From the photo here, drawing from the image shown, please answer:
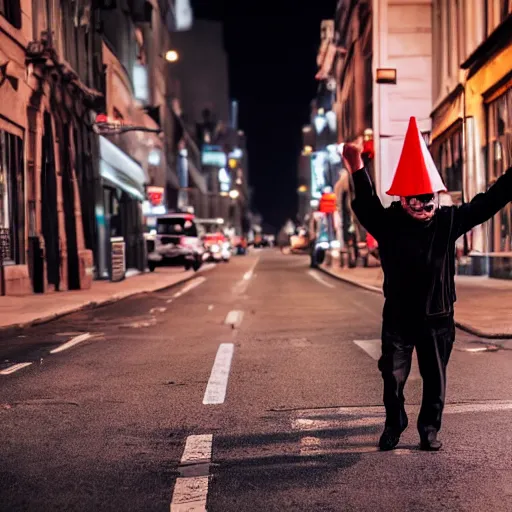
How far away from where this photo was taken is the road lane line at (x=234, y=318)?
524 inches

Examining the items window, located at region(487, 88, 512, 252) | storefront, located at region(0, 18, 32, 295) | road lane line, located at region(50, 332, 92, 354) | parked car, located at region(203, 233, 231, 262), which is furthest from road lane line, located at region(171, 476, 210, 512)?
parked car, located at region(203, 233, 231, 262)

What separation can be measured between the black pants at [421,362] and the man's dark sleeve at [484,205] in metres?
0.66

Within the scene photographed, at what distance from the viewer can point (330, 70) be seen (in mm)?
70125

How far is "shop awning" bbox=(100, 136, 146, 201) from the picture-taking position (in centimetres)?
3061

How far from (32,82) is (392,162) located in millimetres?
20825

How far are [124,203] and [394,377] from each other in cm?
3392

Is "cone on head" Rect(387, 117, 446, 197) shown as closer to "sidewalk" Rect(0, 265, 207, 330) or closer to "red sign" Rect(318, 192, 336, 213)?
"sidewalk" Rect(0, 265, 207, 330)

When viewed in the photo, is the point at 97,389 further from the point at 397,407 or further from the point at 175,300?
the point at 175,300

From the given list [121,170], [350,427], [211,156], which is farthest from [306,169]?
[350,427]

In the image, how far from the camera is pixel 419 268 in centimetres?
486

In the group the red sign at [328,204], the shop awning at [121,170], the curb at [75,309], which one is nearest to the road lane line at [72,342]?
the curb at [75,309]

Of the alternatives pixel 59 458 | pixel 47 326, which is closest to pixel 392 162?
pixel 47 326

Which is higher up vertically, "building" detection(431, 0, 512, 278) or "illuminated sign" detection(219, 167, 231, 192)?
"illuminated sign" detection(219, 167, 231, 192)

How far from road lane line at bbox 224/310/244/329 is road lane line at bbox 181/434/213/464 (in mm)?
7454
